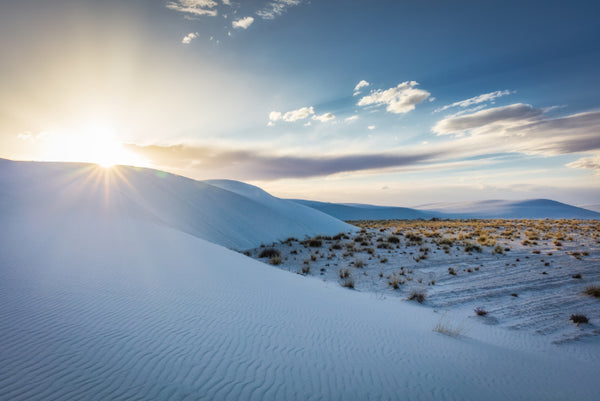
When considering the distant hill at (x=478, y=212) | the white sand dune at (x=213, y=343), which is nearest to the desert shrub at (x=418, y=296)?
the white sand dune at (x=213, y=343)

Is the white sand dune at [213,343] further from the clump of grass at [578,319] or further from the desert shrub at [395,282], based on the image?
the clump of grass at [578,319]

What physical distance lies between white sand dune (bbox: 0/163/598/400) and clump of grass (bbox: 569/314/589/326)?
176cm

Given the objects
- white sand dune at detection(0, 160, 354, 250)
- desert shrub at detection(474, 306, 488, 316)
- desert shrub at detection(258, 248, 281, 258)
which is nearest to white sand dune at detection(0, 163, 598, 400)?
desert shrub at detection(474, 306, 488, 316)

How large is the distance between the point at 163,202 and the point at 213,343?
15220mm

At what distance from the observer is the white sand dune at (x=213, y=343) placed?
2480 mm

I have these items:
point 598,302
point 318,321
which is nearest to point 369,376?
point 318,321

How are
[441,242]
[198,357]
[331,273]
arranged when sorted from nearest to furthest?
[198,357] < [331,273] < [441,242]

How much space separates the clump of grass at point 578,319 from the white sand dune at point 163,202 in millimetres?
13602

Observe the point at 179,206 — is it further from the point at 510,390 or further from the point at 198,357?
the point at 510,390

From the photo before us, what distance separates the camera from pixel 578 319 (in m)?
5.53

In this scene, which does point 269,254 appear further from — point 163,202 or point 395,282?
point 163,202

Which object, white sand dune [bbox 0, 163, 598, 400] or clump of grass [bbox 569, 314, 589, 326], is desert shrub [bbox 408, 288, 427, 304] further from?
clump of grass [bbox 569, 314, 589, 326]

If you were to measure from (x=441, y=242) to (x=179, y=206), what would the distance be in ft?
54.7

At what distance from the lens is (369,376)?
2.95 meters
